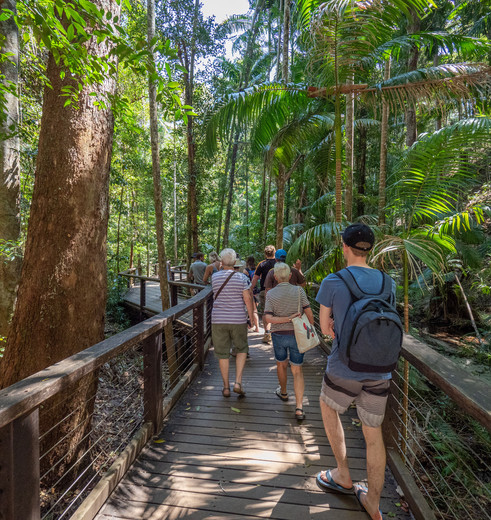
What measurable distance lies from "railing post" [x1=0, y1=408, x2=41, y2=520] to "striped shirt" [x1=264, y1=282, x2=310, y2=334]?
2.24m

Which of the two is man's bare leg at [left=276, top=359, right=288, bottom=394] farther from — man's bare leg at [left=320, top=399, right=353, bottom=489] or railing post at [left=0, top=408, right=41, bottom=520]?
railing post at [left=0, top=408, right=41, bottom=520]

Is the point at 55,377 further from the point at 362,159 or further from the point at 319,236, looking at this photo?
the point at 362,159

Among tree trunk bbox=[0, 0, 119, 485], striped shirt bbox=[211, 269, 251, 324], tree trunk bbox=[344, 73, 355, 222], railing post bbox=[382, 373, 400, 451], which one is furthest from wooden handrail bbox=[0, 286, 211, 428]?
tree trunk bbox=[344, 73, 355, 222]

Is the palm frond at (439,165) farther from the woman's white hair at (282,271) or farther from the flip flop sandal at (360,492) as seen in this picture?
the flip flop sandal at (360,492)

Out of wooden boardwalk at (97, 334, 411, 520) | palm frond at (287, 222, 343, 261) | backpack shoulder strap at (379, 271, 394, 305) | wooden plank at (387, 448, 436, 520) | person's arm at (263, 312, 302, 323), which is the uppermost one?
palm frond at (287, 222, 343, 261)

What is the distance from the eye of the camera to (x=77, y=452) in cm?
290

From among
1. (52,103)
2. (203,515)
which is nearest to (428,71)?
(52,103)

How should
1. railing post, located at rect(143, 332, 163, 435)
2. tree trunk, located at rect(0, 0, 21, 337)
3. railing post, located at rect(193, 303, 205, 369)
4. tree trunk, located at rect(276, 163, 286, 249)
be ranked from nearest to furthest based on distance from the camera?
railing post, located at rect(143, 332, 163, 435) → tree trunk, located at rect(0, 0, 21, 337) → railing post, located at rect(193, 303, 205, 369) → tree trunk, located at rect(276, 163, 286, 249)

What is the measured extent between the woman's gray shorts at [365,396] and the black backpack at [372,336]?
6.4 inches

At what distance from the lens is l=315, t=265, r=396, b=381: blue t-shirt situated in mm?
1868

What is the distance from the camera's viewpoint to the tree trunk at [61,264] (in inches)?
104

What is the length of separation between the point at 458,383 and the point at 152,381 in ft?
7.47

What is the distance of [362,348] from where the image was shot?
1747 millimetres

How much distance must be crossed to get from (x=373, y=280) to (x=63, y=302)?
2461mm
